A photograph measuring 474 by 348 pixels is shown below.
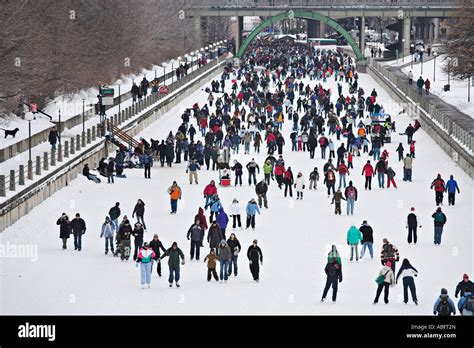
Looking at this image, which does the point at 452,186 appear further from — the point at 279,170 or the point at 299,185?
the point at 279,170

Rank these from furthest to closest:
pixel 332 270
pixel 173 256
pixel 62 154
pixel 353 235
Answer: pixel 62 154
pixel 353 235
pixel 173 256
pixel 332 270

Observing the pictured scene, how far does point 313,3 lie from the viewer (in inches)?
4732

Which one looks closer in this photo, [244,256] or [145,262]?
[145,262]

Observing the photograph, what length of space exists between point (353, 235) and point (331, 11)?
84924mm

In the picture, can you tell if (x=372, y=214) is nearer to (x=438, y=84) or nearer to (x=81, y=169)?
(x=81, y=169)

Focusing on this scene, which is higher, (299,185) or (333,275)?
(299,185)

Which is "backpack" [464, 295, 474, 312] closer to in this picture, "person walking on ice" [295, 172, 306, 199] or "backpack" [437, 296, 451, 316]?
"backpack" [437, 296, 451, 316]

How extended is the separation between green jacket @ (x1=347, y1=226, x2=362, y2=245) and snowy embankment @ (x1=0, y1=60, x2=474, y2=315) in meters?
0.51

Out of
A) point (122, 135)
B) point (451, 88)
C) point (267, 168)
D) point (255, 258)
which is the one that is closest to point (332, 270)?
point (255, 258)

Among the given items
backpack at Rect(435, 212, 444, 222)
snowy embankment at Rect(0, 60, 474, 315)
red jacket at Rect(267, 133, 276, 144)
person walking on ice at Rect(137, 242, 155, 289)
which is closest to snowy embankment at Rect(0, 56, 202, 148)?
snowy embankment at Rect(0, 60, 474, 315)

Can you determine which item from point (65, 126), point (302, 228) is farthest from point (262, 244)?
point (65, 126)

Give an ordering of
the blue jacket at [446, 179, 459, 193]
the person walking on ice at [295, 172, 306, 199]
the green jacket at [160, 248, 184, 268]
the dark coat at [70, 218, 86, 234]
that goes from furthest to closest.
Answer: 1. the person walking on ice at [295, 172, 306, 199]
2. the blue jacket at [446, 179, 459, 193]
3. the dark coat at [70, 218, 86, 234]
4. the green jacket at [160, 248, 184, 268]

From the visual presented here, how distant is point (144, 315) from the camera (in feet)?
72.7

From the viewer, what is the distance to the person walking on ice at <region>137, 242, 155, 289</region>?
79.5ft
